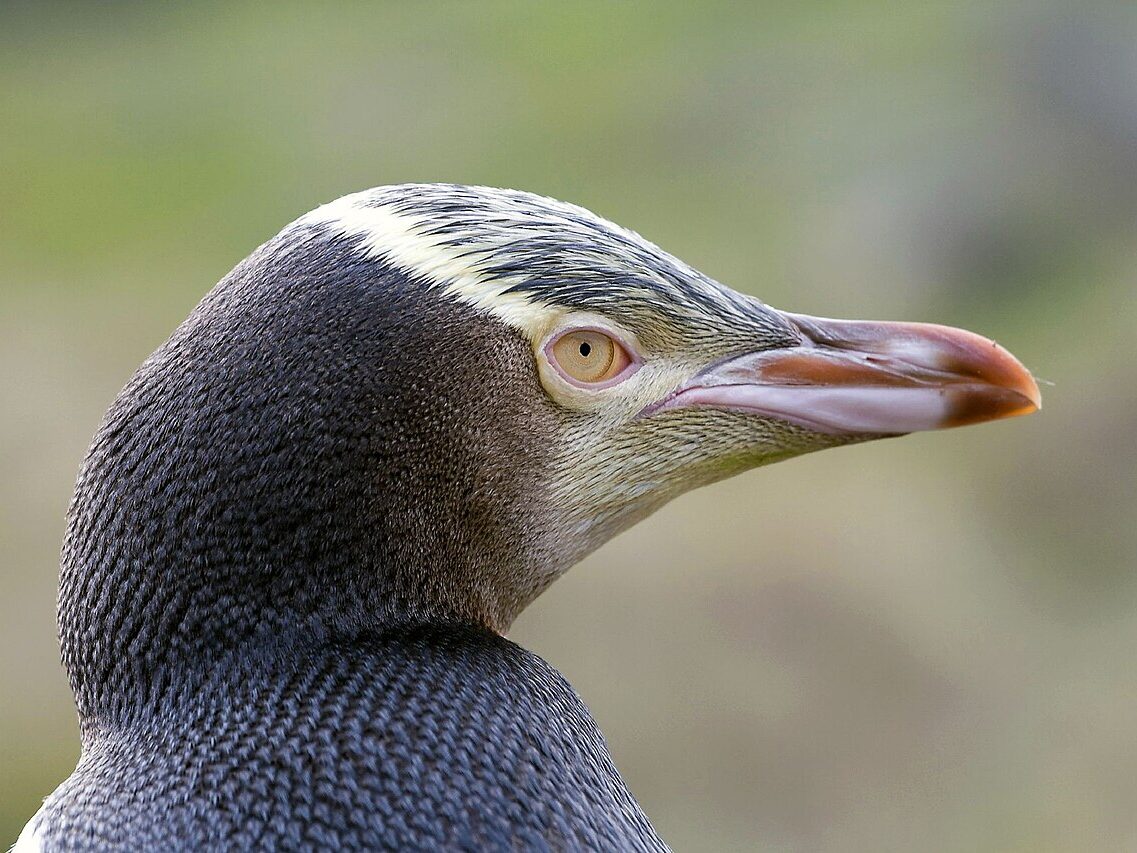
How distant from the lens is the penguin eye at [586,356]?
1.08 metres

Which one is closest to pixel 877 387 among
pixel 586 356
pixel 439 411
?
pixel 586 356

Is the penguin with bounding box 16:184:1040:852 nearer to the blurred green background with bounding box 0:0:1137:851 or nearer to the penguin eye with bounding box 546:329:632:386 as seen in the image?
the penguin eye with bounding box 546:329:632:386

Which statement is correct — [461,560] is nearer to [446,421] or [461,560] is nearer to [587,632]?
[446,421]

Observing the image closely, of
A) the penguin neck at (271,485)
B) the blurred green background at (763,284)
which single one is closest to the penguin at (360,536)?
the penguin neck at (271,485)

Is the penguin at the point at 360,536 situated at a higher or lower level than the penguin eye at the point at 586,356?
lower

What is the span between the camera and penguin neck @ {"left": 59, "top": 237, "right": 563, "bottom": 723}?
965 mm

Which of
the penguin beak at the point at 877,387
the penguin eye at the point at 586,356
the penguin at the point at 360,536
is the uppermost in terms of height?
the penguin beak at the point at 877,387

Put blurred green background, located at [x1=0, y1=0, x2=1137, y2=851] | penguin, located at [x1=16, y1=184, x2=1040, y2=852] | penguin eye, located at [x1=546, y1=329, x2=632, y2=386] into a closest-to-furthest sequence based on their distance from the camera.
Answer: penguin, located at [x1=16, y1=184, x2=1040, y2=852], penguin eye, located at [x1=546, y1=329, x2=632, y2=386], blurred green background, located at [x1=0, y1=0, x2=1137, y2=851]

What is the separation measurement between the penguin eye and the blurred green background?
213 cm

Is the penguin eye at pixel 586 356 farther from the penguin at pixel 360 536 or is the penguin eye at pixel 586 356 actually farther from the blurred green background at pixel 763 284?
the blurred green background at pixel 763 284

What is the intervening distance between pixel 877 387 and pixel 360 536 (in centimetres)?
45

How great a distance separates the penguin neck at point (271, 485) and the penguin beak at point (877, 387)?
0.22m

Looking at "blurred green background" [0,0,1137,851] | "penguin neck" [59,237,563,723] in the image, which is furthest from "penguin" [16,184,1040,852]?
"blurred green background" [0,0,1137,851]

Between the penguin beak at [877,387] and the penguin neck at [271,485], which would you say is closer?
the penguin neck at [271,485]
